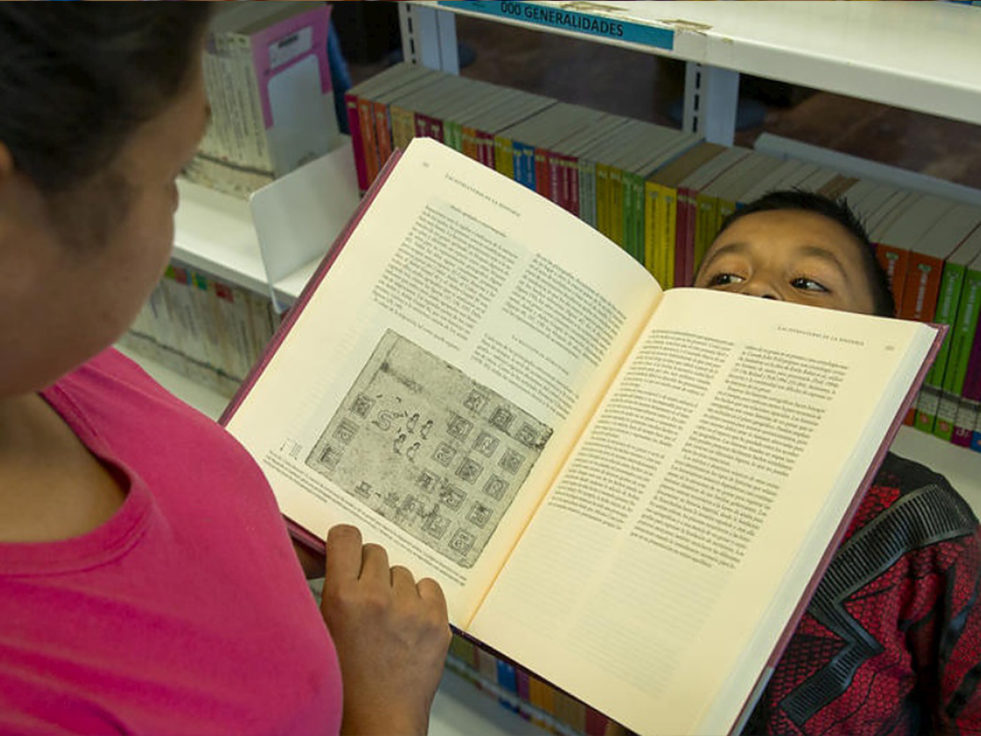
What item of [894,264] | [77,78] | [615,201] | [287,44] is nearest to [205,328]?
[287,44]

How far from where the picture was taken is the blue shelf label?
87cm

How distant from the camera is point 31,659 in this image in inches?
17.9

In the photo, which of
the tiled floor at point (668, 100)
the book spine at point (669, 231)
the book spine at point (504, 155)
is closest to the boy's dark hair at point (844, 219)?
the book spine at point (669, 231)

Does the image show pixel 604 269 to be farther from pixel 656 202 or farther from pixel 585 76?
pixel 585 76

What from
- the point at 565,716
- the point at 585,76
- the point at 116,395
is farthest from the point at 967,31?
the point at 585,76

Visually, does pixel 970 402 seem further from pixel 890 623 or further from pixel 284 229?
pixel 284 229

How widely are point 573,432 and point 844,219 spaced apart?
0.40m

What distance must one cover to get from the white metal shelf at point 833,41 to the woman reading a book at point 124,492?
51cm

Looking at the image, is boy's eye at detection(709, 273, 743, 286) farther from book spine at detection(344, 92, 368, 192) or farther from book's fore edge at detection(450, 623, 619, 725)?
book spine at detection(344, 92, 368, 192)

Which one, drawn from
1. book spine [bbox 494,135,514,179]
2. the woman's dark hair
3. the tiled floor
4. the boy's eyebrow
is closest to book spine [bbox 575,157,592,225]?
book spine [bbox 494,135,514,179]

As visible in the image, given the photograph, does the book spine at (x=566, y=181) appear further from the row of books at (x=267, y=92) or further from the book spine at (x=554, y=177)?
the row of books at (x=267, y=92)

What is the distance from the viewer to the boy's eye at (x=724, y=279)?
964mm

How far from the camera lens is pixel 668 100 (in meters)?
3.16

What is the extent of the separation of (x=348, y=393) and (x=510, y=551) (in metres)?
0.19
